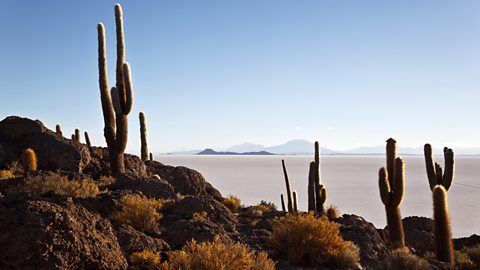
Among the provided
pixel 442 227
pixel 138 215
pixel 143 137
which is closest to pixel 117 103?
pixel 138 215

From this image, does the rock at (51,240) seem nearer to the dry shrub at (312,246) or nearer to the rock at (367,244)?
the dry shrub at (312,246)

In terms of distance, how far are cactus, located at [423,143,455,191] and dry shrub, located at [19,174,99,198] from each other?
51.4 feet

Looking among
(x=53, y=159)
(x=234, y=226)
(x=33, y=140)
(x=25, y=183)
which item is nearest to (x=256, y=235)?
(x=234, y=226)

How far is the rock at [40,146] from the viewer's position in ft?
59.5

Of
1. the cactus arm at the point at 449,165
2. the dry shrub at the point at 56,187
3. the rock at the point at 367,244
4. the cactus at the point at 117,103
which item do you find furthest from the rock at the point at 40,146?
the cactus arm at the point at 449,165

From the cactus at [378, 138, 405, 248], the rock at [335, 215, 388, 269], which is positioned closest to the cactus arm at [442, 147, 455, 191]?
the cactus at [378, 138, 405, 248]

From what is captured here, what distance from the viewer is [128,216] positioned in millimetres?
9906

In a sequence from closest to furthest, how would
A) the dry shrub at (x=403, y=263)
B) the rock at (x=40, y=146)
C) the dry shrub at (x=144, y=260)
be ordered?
1. the dry shrub at (x=144, y=260)
2. the dry shrub at (x=403, y=263)
3. the rock at (x=40, y=146)

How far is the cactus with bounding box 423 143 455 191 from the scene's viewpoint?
20.5 meters

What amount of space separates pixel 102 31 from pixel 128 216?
11.6 m

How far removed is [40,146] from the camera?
61.1 feet

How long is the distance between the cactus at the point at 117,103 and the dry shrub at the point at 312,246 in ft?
34.8

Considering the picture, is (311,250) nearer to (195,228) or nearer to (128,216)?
(195,228)

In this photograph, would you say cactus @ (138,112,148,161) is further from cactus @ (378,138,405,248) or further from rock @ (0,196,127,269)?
rock @ (0,196,127,269)
